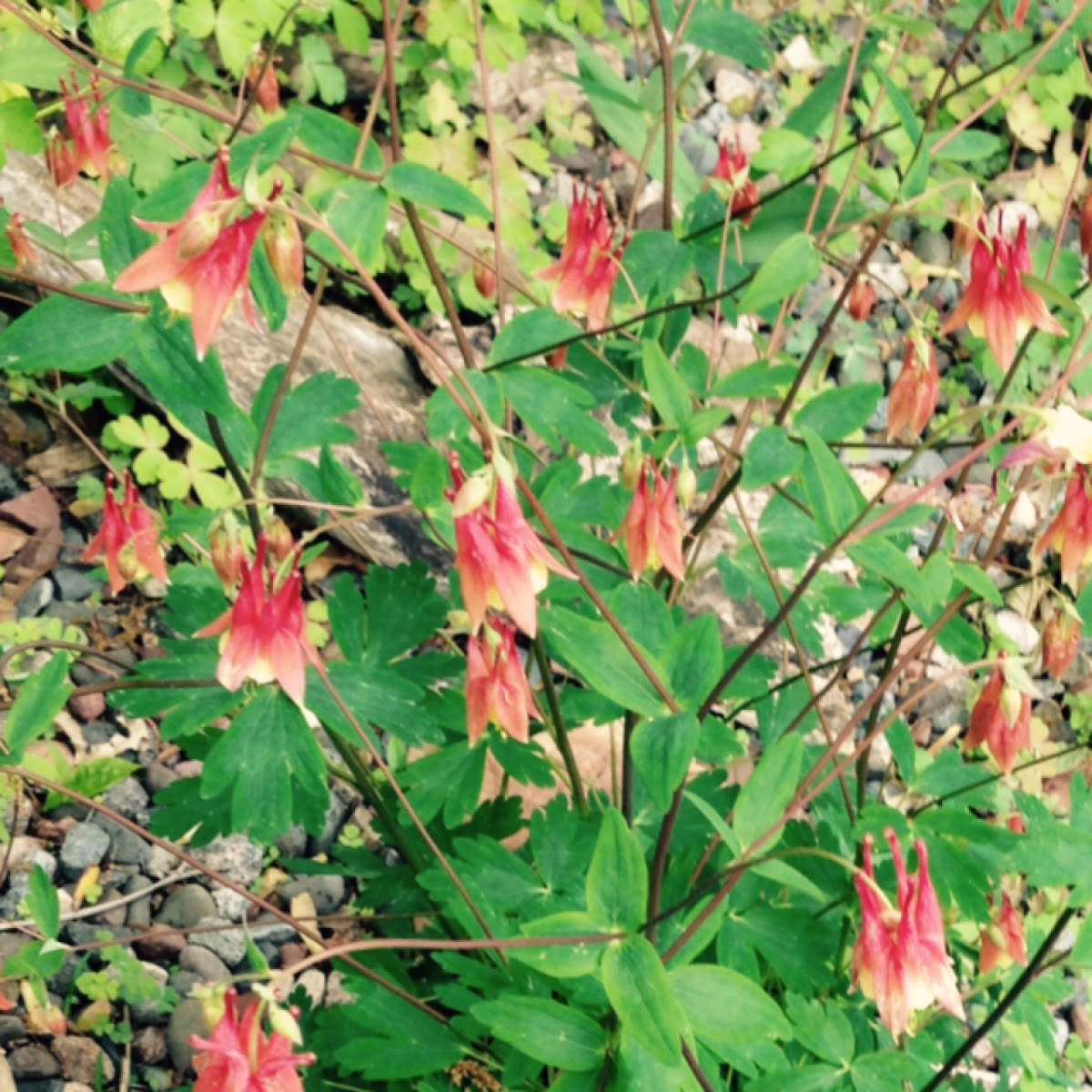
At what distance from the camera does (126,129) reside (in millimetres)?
2078

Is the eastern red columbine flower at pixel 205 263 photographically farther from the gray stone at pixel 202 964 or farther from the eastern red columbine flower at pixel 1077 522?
the gray stone at pixel 202 964

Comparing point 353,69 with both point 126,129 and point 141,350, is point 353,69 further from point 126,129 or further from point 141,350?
point 141,350

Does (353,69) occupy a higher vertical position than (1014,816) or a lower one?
higher

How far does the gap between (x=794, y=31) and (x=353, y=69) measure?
4.48 ft

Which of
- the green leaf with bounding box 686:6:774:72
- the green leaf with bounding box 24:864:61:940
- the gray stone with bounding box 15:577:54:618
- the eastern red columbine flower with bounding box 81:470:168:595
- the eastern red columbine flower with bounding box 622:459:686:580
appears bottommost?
the gray stone with bounding box 15:577:54:618

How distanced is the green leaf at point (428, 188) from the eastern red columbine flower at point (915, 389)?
1.80 ft

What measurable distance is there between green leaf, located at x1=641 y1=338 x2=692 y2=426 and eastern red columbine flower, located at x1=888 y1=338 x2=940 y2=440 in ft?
0.92

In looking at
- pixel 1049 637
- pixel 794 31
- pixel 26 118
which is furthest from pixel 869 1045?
pixel 794 31

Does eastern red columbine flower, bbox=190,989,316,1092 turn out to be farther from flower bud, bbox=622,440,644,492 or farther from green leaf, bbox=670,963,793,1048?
flower bud, bbox=622,440,644,492

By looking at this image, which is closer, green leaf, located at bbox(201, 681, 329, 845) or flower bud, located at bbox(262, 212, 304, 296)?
flower bud, located at bbox(262, 212, 304, 296)

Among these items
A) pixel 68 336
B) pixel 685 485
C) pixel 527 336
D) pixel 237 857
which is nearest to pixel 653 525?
pixel 685 485

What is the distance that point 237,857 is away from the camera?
2.14m

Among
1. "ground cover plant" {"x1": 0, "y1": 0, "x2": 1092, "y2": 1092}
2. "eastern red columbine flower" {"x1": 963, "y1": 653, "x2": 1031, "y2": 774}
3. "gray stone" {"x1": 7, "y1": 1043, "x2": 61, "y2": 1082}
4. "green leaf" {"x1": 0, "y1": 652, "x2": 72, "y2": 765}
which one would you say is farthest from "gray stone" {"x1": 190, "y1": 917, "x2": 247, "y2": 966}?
"eastern red columbine flower" {"x1": 963, "y1": 653, "x2": 1031, "y2": 774}

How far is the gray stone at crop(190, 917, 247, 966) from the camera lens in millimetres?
2033
